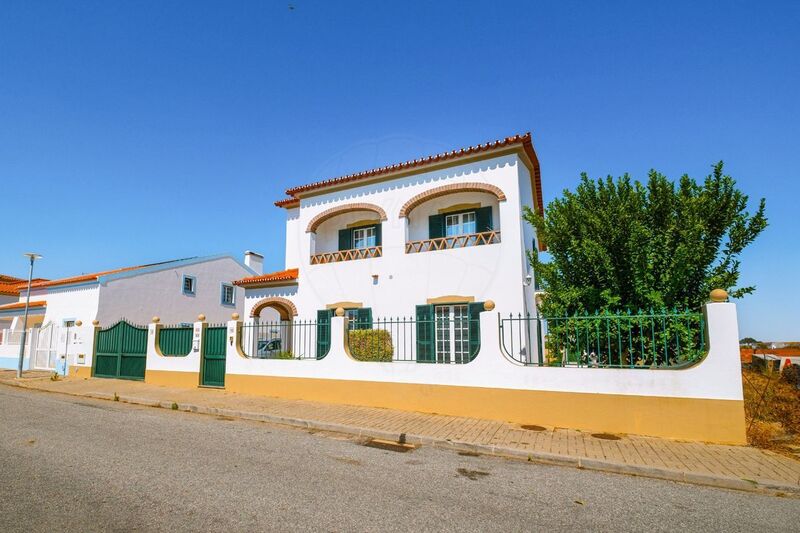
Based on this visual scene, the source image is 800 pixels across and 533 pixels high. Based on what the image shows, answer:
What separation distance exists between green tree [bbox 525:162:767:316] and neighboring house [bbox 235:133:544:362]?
2612 mm

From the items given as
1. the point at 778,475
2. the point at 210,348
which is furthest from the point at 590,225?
the point at 210,348

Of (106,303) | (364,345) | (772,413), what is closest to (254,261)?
(106,303)

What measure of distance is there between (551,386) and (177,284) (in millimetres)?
19885

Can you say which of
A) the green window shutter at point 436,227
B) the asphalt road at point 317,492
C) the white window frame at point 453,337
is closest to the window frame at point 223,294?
the green window shutter at point 436,227

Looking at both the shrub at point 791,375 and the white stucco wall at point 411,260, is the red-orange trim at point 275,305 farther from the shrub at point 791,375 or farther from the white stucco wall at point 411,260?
the shrub at point 791,375

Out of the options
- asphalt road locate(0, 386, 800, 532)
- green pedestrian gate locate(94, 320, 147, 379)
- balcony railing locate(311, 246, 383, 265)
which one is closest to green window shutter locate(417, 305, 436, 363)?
balcony railing locate(311, 246, 383, 265)

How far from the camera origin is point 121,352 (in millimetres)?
14156

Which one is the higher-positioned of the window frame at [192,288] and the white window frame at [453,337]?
the window frame at [192,288]

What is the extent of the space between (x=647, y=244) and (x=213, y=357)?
36.4 feet

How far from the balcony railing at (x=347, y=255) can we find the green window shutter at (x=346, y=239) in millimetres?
381

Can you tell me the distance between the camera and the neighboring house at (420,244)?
41.4 ft

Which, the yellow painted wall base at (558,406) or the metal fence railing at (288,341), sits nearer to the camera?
the yellow painted wall base at (558,406)

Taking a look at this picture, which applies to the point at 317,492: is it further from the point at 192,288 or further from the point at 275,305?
the point at 192,288

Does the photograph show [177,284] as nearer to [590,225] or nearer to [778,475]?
[590,225]
